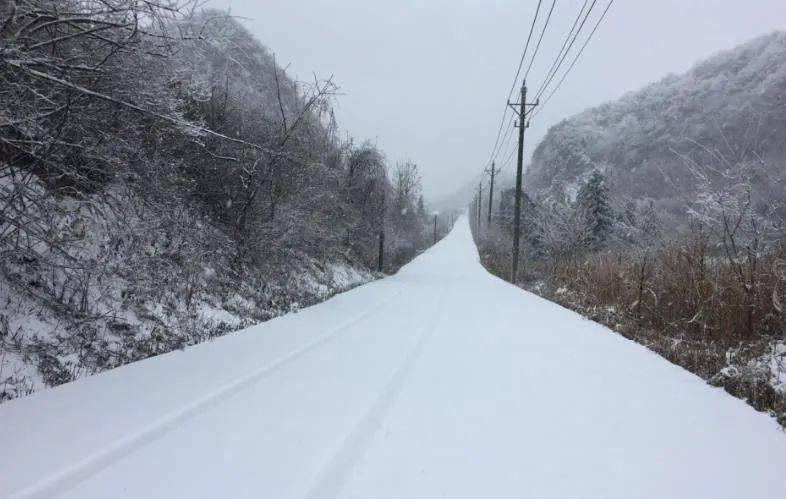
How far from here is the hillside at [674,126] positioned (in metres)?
37.5

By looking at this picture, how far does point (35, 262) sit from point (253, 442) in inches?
155

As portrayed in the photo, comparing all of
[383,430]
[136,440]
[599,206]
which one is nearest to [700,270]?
[383,430]

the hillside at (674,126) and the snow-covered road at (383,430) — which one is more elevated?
the hillside at (674,126)

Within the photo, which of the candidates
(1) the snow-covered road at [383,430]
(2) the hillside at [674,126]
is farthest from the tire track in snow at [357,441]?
Result: (2) the hillside at [674,126]

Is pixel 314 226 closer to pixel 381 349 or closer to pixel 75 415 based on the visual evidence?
pixel 381 349

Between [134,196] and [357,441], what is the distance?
5.43 meters

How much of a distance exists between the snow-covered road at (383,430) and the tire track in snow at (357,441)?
0.01m

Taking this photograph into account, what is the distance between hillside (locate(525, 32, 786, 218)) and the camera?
37.5 m

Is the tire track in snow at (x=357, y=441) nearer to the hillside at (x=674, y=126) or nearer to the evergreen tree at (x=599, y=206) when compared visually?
the evergreen tree at (x=599, y=206)

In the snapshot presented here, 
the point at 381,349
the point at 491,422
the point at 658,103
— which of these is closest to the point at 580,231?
the point at 381,349

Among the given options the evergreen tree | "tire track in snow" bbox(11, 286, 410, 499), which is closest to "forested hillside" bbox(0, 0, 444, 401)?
"tire track in snow" bbox(11, 286, 410, 499)

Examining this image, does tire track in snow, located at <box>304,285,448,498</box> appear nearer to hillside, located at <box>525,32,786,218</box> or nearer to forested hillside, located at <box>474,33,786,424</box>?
forested hillside, located at <box>474,33,786,424</box>

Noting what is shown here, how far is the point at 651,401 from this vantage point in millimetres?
4062

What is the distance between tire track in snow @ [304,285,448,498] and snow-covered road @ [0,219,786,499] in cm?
1
